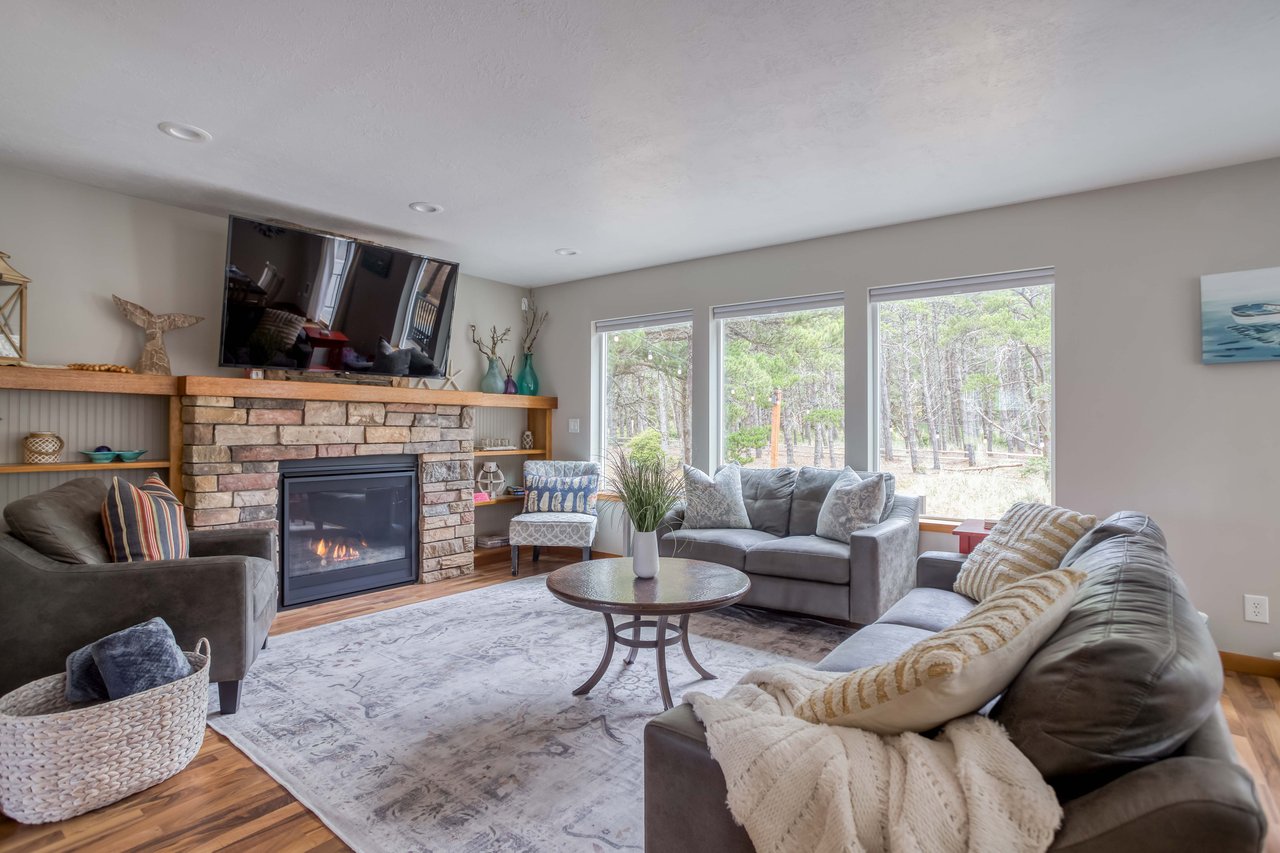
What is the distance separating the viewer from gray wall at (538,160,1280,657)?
9.98 feet

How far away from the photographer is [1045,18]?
200 cm

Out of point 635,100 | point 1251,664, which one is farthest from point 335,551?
point 1251,664

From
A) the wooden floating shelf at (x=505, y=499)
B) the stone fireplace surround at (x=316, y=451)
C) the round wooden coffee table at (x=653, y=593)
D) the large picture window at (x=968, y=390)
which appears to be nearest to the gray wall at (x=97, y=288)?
the stone fireplace surround at (x=316, y=451)

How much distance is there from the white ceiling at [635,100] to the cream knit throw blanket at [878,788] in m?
1.96

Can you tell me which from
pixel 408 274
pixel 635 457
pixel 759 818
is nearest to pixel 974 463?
pixel 635 457

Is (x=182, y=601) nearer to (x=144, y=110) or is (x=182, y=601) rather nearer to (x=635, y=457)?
(x=144, y=110)

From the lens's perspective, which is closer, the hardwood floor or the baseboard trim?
the hardwood floor

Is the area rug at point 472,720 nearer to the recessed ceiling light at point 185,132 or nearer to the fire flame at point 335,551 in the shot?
the fire flame at point 335,551

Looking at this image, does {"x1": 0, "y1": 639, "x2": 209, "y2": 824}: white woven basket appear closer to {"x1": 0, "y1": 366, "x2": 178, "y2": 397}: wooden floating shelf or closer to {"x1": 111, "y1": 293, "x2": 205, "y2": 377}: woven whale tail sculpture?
{"x1": 0, "y1": 366, "x2": 178, "y2": 397}: wooden floating shelf

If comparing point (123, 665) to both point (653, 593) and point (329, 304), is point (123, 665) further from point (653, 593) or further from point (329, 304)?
point (329, 304)

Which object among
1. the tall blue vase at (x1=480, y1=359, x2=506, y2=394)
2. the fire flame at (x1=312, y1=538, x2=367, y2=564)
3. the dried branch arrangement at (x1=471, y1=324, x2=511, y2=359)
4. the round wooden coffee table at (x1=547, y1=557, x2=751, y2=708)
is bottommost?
the fire flame at (x1=312, y1=538, x2=367, y2=564)

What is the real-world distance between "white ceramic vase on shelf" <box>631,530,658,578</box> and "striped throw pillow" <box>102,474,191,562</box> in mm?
1780

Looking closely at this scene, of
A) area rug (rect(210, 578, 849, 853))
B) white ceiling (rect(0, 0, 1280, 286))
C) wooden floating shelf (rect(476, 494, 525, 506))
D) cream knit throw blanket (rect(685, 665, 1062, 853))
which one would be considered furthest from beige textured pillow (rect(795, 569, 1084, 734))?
wooden floating shelf (rect(476, 494, 525, 506))

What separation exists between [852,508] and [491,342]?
334cm
